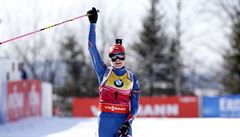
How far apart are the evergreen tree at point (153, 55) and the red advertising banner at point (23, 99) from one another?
2412cm

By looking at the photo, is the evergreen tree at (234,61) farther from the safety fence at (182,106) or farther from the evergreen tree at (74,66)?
the safety fence at (182,106)

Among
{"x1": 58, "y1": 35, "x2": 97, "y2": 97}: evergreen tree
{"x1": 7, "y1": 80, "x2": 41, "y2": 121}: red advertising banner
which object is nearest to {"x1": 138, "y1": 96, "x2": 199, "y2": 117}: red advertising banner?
{"x1": 7, "y1": 80, "x2": 41, "y2": 121}: red advertising banner

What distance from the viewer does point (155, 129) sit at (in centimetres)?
1038

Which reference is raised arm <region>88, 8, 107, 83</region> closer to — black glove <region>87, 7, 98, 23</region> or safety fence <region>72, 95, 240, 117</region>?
black glove <region>87, 7, 98, 23</region>

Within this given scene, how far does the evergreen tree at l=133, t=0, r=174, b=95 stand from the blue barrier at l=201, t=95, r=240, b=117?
19.0 meters

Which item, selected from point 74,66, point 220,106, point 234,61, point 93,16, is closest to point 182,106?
point 220,106

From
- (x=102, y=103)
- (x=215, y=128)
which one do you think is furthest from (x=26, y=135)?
(x=102, y=103)

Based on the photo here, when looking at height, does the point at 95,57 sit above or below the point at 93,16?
Answer: below

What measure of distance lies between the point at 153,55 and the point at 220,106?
67.8 ft

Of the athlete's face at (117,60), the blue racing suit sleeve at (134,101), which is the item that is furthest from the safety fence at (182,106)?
the athlete's face at (117,60)

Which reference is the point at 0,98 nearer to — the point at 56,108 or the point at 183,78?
the point at 56,108

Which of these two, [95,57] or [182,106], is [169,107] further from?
[95,57]

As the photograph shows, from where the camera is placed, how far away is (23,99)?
1645cm

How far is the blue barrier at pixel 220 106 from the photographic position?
2230 cm
